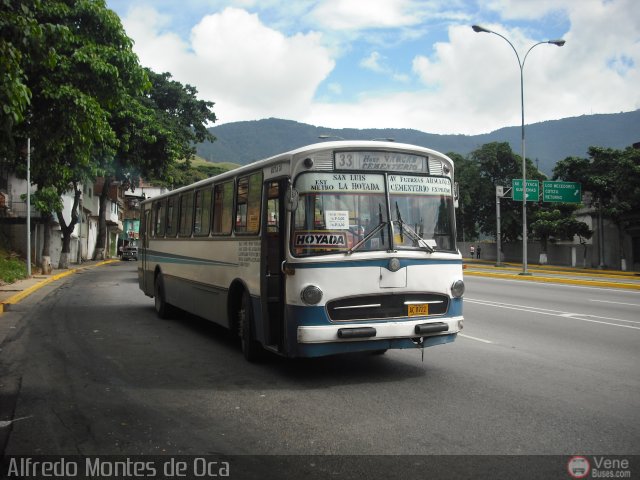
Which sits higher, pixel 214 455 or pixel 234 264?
pixel 234 264

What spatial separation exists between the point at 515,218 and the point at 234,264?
49.6 metres

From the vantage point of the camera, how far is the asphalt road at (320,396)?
4.98 meters

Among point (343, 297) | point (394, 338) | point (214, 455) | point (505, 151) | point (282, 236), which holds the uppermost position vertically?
point (505, 151)

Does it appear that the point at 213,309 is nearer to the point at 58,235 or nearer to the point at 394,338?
the point at 394,338

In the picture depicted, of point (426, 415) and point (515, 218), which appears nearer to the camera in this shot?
point (426, 415)

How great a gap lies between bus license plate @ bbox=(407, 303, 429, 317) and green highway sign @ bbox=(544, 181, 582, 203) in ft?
115

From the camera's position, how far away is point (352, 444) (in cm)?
491

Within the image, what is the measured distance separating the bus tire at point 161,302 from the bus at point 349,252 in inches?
201

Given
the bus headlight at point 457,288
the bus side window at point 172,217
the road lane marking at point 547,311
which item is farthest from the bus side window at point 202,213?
the road lane marking at point 547,311

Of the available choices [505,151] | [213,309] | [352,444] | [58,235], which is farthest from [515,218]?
[352,444]

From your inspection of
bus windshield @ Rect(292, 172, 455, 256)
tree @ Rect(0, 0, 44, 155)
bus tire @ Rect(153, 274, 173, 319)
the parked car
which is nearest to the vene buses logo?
bus windshield @ Rect(292, 172, 455, 256)

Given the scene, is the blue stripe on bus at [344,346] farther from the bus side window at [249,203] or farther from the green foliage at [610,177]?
the green foliage at [610,177]

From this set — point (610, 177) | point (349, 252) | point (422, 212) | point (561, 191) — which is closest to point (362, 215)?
point (349, 252)

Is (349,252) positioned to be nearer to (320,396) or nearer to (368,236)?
(368,236)
